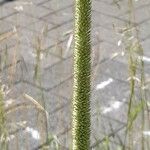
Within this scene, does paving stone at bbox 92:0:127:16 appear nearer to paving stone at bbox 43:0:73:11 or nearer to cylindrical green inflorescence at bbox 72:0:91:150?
paving stone at bbox 43:0:73:11

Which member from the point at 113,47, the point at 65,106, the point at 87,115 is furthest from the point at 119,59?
the point at 87,115

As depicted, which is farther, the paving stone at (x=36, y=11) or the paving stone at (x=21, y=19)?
the paving stone at (x=36, y=11)

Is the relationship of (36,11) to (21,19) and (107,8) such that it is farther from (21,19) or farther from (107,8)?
(107,8)

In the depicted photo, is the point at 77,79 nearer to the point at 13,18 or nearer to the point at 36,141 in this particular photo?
the point at 36,141

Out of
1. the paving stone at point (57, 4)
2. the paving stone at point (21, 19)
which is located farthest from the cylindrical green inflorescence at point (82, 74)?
the paving stone at point (57, 4)

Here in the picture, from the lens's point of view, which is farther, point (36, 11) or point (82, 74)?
point (36, 11)

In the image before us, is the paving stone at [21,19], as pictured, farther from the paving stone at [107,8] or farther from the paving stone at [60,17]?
the paving stone at [107,8]

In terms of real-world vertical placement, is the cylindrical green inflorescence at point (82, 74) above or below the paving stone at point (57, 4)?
above

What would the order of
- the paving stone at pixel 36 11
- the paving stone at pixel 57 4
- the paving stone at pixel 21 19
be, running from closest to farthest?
the paving stone at pixel 21 19 < the paving stone at pixel 36 11 < the paving stone at pixel 57 4

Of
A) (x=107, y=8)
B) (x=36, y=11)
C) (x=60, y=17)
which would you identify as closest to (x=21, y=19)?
(x=36, y=11)

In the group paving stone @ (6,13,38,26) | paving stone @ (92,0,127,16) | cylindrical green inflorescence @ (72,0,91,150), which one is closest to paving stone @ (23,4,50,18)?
paving stone @ (6,13,38,26)
